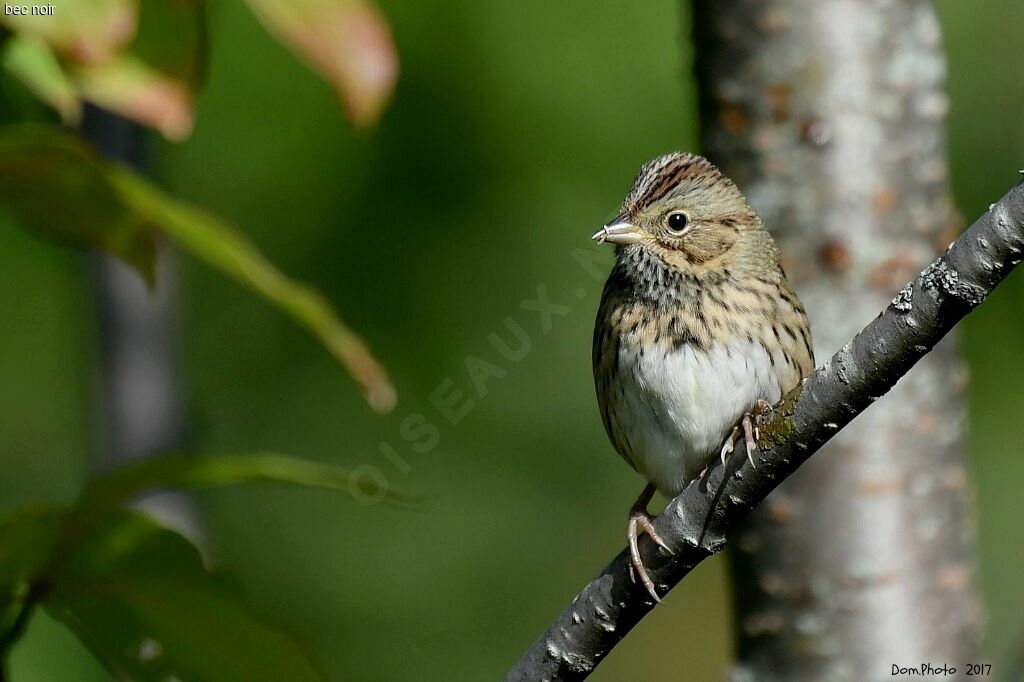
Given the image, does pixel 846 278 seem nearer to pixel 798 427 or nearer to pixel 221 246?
pixel 798 427

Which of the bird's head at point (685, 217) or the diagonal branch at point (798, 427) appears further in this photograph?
the bird's head at point (685, 217)


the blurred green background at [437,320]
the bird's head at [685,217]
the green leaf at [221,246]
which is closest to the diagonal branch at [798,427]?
the green leaf at [221,246]

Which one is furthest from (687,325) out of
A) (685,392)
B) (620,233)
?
Result: (620,233)

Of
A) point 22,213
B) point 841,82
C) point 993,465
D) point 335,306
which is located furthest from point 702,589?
point 22,213

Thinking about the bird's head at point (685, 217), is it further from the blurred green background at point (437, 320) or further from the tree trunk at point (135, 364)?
the tree trunk at point (135, 364)

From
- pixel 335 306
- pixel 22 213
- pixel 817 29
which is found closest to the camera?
pixel 22 213

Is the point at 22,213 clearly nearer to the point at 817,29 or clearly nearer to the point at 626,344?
the point at 626,344
